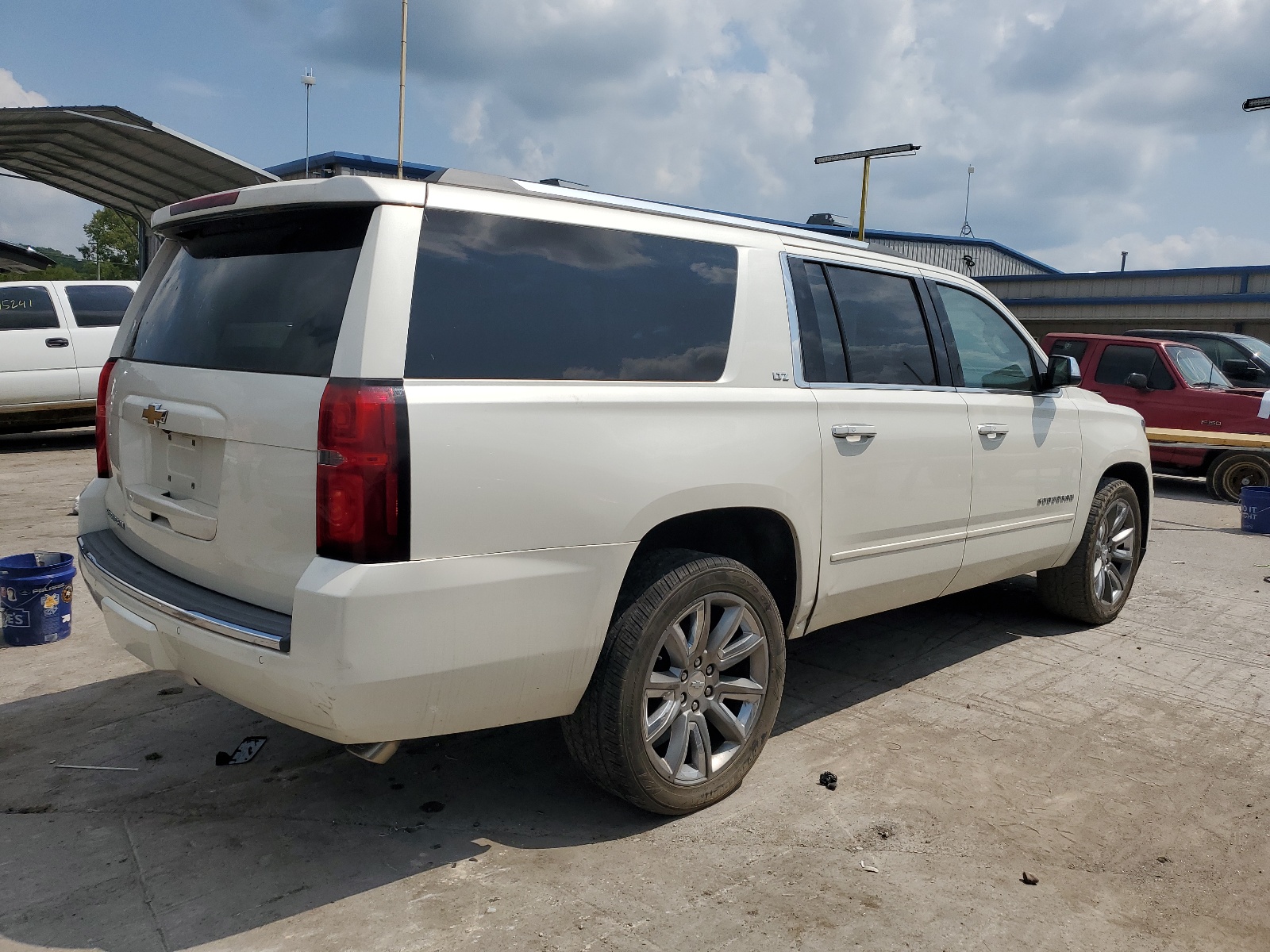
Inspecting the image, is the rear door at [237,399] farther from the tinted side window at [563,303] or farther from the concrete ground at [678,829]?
the concrete ground at [678,829]

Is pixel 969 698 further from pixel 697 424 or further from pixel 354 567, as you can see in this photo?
pixel 354 567

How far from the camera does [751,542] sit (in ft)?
12.4

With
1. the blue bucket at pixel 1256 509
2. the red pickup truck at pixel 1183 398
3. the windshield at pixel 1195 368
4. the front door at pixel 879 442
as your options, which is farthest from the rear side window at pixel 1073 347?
the front door at pixel 879 442

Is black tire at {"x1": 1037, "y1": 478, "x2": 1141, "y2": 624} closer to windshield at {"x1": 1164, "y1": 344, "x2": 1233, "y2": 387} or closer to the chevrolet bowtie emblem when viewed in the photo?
the chevrolet bowtie emblem

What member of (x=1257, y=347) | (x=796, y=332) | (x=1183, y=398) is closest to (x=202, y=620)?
(x=796, y=332)

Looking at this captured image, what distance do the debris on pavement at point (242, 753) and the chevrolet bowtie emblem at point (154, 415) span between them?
1.30 m

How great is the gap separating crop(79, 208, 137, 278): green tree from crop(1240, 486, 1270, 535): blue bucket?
81311 millimetres

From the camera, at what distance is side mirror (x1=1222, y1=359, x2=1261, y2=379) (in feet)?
44.0

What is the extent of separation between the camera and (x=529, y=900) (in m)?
2.85

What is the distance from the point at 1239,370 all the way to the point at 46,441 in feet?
52.6

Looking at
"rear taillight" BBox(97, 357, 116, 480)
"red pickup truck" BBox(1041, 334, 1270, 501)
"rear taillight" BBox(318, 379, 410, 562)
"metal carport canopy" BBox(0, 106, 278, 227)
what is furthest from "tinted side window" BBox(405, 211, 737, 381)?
"metal carport canopy" BBox(0, 106, 278, 227)

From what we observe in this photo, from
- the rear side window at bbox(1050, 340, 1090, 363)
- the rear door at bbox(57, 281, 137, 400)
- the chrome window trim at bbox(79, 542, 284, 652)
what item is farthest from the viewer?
the rear side window at bbox(1050, 340, 1090, 363)

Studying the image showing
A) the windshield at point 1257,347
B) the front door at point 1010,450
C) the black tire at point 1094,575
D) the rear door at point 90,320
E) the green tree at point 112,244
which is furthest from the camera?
the green tree at point 112,244

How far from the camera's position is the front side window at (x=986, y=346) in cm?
470
